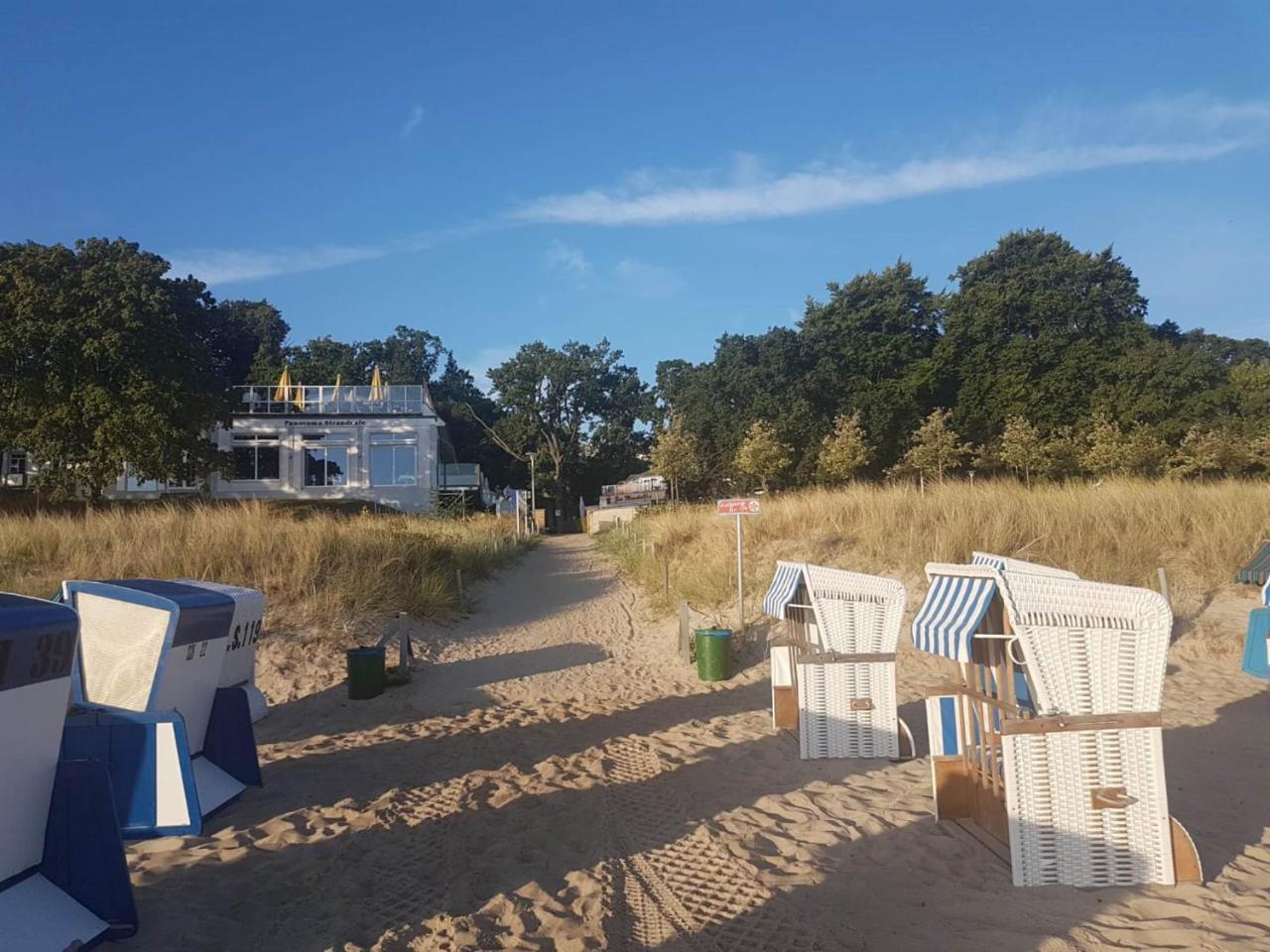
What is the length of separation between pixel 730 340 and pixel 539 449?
16.6 metres

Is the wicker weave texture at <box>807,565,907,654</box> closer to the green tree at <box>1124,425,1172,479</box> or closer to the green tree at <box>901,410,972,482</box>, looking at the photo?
the green tree at <box>1124,425,1172,479</box>

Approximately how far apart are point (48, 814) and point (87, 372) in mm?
23911

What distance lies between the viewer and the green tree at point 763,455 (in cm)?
3388

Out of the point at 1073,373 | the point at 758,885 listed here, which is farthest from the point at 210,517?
the point at 1073,373

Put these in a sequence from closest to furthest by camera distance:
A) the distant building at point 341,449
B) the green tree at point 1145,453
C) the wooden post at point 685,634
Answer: the wooden post at point 685,634 < the green tree at point 1145,453 < the distant building at point 341,449

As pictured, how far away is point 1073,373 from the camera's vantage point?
37281 mm

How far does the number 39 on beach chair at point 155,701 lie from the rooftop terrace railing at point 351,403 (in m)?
34.4

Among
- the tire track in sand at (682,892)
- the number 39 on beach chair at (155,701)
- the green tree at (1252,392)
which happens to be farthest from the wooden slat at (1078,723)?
the green tree at (1252,392)

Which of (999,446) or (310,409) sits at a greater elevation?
(310,409)

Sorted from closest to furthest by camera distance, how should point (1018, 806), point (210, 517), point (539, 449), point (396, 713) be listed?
point (1018, 806)
point (396, 713)
point (210, 517)
point (539, 449)

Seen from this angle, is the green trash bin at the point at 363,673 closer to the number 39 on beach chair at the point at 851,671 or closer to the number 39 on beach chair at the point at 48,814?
the number 39 on beach chair at the point at 851,671

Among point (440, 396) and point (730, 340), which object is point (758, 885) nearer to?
point (730, 340)

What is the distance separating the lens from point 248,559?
13.8m

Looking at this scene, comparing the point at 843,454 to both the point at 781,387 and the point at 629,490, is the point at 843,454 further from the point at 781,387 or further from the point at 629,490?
the point at 629,490
